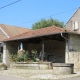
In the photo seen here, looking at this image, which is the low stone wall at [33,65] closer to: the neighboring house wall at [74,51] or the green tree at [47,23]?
the neighboring house wall at [74,51]

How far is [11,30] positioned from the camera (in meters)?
40.4

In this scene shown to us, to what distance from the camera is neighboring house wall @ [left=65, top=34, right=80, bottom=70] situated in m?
20.8

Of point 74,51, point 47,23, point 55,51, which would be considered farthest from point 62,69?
point 47,23

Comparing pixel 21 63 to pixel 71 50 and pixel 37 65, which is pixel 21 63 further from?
pixel 71 50

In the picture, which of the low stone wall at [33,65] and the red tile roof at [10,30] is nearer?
the low stone wall at [33,65]

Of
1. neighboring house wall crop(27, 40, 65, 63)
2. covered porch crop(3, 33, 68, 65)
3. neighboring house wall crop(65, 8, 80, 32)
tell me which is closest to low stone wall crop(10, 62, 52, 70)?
covered porch crop(3, 33, 68, 65)

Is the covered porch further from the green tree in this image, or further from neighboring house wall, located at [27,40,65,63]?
the green tree

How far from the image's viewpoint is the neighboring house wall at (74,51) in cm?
2083

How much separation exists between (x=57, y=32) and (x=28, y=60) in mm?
5447

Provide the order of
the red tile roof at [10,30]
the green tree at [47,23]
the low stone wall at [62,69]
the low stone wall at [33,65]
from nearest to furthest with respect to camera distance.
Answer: the low stone wall at [62,69], the low stone wall at [33,65], the red tile roof at [10,30], the green tree at [47,23]

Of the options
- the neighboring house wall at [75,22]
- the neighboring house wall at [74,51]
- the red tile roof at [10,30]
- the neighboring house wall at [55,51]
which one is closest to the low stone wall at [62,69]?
the neighboring house wall at [74,51]

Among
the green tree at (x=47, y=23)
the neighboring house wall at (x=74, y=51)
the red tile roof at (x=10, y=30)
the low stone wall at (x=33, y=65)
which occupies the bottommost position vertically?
the low stone wall at (x=33, y=65)

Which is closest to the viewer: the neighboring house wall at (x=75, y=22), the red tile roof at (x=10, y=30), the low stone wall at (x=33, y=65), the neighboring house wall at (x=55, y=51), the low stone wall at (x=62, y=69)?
the low stone wall at (x=62, y=69)

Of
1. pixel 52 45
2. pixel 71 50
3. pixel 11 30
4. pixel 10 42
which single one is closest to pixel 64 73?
pixel 71 50
